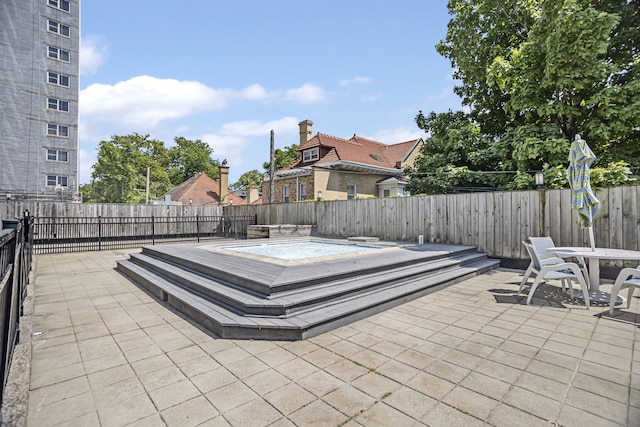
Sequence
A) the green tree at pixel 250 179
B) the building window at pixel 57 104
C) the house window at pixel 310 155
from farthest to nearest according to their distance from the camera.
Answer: the green tree at pixel 250 179 < the building window at pixel 57 104 < the house window at pixel 310 155

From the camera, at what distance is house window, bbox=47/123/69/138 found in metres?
21.2

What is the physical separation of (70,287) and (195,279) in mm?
2714

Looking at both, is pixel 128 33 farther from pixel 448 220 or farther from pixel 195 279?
pixel 448 220

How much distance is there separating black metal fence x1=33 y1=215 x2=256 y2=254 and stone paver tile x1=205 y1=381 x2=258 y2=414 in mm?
11215

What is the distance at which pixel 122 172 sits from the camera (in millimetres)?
26531

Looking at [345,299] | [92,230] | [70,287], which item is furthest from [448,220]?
[92,230]

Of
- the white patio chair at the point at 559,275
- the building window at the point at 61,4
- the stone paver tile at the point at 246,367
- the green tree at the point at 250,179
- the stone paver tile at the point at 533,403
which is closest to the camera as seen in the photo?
the stone paver tile at the point at 533,403

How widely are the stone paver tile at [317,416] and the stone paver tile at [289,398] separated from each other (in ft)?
0.17

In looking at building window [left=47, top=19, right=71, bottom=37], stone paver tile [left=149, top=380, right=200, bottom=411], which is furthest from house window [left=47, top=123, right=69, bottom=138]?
stone paver tile [left=149, top=380, right=200, bottom=411]

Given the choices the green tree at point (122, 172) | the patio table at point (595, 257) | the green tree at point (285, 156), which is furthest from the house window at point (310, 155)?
the green tree at point (122, 172)

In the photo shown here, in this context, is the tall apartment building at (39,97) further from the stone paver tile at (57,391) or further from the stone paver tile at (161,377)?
the stone paver tile at (161,377)

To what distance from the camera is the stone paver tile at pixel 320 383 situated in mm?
2186

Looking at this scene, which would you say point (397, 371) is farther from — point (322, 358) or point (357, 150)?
→ point (357, 150)

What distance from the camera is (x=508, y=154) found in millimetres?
9984
